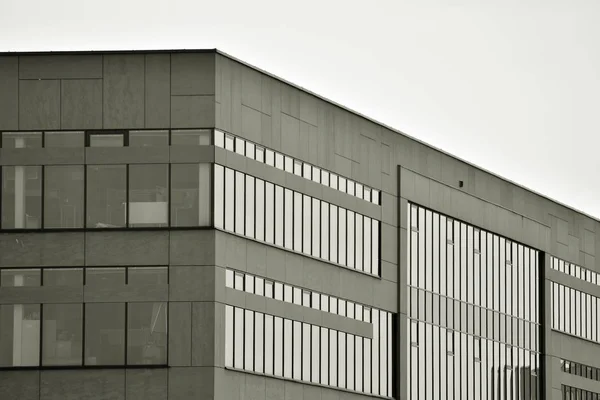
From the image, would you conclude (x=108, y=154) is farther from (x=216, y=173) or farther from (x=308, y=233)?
(x=308, y=233)

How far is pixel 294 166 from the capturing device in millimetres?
65938

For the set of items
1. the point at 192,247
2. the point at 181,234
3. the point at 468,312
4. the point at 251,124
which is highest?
the point at 251,124

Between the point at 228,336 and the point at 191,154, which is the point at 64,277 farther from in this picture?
the point at 191,154

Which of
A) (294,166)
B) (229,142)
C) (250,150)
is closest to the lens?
(229,142)

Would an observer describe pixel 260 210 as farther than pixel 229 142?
Yes

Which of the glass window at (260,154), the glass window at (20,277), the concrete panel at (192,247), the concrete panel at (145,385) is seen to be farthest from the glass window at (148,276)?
Result: the glass window at (260,154)

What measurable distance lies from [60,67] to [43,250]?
6897 millimetres

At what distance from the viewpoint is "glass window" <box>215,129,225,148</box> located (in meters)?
61.2

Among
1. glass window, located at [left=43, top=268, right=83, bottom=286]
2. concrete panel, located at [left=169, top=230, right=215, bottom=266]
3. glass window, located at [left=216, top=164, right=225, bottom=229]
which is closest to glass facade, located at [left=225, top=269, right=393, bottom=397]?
concrete panel, located at [left=169, top=230, right=215, bottom=266]

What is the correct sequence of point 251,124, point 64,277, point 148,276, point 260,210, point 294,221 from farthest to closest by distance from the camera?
point 294,221 < point 260,210 < point 251,124 < point 148,276 < point 64,277

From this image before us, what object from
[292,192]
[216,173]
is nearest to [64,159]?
[216,173]

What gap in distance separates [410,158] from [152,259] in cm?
1861

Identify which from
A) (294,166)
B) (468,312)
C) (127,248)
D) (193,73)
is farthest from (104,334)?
(468,312)

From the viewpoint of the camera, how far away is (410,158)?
2960 inches
